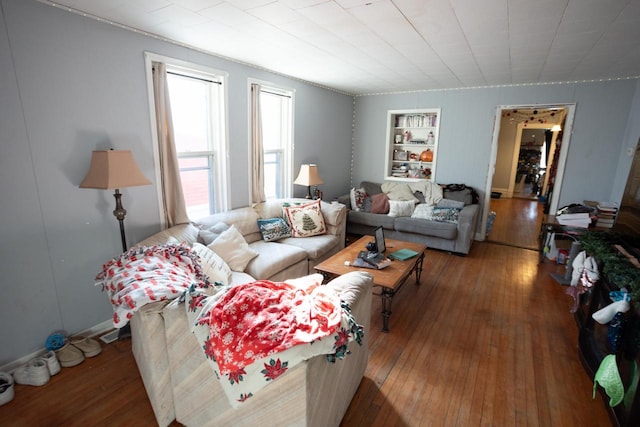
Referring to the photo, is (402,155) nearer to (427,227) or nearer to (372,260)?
(427,227)

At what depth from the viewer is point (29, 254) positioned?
216cm

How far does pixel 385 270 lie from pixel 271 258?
1.09 meters

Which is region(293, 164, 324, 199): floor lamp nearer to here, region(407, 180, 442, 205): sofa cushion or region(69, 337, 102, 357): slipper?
region(407, 180, 442, 205): sofa cushion

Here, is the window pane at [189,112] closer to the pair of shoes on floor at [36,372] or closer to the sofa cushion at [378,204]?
the pair of shoes on floor at [36,372]

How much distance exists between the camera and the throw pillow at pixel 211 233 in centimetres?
295

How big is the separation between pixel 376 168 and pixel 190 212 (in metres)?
3.61

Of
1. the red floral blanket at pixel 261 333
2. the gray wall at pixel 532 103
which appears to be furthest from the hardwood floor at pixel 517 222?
the red floral blanket at pixel 261 333

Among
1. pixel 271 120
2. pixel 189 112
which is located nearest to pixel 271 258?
pixel 189 112

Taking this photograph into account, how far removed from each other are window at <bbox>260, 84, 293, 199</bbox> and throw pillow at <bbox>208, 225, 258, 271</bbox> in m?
1.54

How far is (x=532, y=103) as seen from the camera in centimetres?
454

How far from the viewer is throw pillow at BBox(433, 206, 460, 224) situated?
454 centimetres

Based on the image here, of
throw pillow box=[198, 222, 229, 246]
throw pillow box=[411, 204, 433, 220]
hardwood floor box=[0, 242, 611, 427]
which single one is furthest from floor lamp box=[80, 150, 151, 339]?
throw pillow box=[411, 204, 433, 220]

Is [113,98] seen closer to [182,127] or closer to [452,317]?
[182,127]

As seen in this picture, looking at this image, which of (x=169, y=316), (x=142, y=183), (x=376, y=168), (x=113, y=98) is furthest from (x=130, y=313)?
(x=376, y=168)
